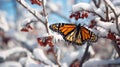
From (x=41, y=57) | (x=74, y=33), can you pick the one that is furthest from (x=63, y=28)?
(x=41, y=57)

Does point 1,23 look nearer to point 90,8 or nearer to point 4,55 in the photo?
point 4,55

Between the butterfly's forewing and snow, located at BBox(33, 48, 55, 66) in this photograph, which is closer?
the butterfly's forewing

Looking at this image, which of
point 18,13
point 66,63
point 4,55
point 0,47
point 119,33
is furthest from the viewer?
point 18,13

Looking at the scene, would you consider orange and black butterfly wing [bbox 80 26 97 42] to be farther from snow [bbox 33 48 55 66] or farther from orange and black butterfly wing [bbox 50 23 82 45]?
snow [bbox 33 48 55 66]

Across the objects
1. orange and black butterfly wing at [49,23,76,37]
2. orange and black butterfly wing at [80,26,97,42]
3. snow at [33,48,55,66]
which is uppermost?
orange and black butterfly wing at [49,23,76,37]

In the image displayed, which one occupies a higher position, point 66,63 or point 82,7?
point 82,7

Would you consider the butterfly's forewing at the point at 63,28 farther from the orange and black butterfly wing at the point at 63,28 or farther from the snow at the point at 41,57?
the snow at the point at 41,57

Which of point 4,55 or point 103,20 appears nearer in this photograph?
point 103,20

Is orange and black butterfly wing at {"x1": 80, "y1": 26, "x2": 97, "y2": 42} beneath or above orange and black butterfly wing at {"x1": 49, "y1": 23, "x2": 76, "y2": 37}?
beneath

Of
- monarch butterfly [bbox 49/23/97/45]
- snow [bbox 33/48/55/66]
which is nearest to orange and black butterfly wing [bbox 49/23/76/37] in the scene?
monarch butterfly [bbox 49/23/97/45]

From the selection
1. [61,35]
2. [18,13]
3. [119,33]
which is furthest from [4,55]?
[18,13]
